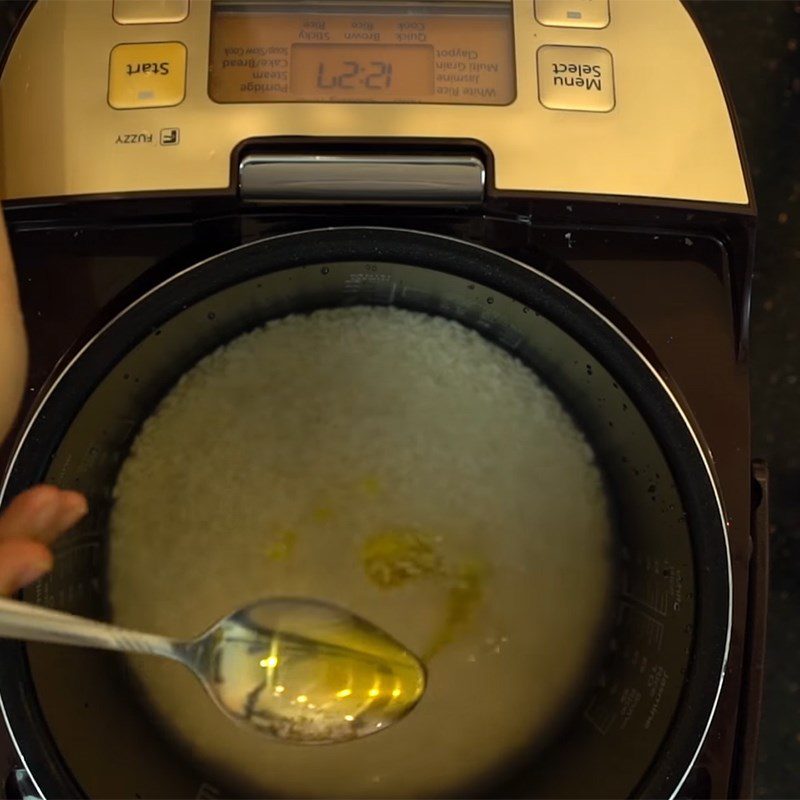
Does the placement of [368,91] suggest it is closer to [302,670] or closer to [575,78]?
[575,78]

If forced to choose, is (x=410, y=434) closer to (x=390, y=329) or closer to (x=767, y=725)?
(x=390, y=329)

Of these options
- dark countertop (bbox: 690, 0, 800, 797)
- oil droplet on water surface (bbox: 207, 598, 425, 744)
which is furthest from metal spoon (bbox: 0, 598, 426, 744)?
dark countertop (bbox: 690, 0, 800, 797)

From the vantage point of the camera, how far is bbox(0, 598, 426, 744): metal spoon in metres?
0.59

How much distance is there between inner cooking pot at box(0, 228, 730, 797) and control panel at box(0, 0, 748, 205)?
0.07 m

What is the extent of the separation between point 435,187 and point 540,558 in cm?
29

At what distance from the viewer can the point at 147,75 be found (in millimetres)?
570

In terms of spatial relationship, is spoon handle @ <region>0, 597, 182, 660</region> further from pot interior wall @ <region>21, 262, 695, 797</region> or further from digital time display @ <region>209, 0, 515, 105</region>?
digital time display @ <region>209, 0, 515, 105</region>

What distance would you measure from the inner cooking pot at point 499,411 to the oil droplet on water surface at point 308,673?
0.34 ft

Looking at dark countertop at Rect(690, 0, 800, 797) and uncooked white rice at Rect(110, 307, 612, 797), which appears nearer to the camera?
uncooked white rice at Rect(110, 307, 612, 797)

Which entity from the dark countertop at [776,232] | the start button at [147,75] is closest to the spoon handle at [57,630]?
the start button at [147,75]

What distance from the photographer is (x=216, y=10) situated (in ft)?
1.92

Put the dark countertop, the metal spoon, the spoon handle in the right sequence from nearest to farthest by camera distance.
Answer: the spoon handle, the metal spoon, the dark countertop

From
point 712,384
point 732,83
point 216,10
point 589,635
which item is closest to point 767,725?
point 589,635

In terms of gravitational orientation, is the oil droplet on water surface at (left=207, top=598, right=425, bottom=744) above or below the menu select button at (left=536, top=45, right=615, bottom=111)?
below
